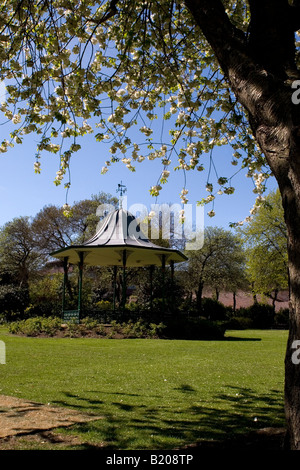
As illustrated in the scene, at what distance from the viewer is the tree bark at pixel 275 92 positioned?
9.41 ft

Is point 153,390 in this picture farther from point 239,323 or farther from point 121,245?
point 239,323

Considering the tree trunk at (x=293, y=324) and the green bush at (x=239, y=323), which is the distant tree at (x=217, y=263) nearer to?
the green bush at (x=239, y=323)

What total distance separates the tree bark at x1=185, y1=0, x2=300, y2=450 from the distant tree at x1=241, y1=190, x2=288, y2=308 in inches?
1177

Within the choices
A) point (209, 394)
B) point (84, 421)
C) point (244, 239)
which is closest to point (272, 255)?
point (244, 239)

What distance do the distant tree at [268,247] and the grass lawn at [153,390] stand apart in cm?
2259

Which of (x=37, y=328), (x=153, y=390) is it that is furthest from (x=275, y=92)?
(x=37, y=328)

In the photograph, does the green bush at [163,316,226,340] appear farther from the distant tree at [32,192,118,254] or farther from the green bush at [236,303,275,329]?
the distant tree at [32,192,118,254]

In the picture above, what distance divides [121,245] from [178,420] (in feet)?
44.7

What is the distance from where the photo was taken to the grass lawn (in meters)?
4.37

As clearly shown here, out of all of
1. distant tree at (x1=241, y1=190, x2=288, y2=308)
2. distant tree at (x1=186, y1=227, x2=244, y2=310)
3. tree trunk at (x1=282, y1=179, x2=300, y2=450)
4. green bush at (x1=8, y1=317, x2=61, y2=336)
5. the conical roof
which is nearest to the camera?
tree trunk at (x1=282, y1=179, x2=300, y2=450)

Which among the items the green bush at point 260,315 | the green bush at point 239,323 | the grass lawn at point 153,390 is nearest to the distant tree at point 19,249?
the green bush at point 239,323

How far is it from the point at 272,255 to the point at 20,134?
29.3 m

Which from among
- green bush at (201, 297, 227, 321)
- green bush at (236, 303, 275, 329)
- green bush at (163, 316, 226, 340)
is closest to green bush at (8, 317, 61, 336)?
green bush at (163, 316, 226, 340)

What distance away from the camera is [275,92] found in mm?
3191
